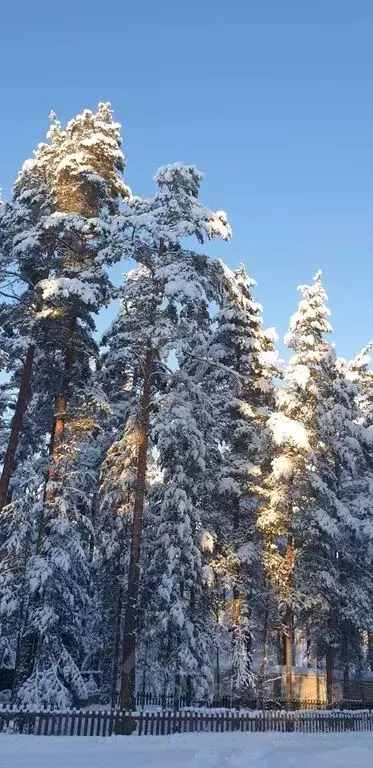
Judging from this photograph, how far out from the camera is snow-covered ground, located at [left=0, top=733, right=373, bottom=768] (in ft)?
40.9

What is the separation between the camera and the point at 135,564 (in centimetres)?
1908

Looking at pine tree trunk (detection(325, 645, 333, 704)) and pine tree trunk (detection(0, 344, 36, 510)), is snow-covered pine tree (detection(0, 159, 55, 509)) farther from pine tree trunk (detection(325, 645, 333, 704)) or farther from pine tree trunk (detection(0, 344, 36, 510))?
pine tree trunk (detection(325, 645, 333, 704))

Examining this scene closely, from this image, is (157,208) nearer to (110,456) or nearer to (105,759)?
(110,456)

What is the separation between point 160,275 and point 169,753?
44.0ft

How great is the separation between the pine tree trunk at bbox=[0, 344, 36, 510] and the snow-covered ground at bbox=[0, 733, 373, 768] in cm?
736

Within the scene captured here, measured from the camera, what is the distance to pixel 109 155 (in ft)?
77.8

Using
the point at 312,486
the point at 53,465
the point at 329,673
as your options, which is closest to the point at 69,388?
the point at 53,465

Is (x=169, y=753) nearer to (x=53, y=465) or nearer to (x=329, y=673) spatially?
(x=53, y=465)

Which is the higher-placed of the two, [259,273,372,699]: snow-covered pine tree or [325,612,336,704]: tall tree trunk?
[259,273,372,699]: snow-covered pine tree

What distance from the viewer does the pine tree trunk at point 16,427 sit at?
19.9m

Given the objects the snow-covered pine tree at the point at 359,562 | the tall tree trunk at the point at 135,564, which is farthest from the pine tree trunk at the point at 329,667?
the tall tree trunk at the point at 135,564

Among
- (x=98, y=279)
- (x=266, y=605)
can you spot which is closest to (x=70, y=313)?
(x=98, y=279)

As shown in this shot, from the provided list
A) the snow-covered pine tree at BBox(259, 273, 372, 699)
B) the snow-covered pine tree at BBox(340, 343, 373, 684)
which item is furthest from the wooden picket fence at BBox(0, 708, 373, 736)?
the snow-covered pine tree at BBox(340, 343, 373, 684)

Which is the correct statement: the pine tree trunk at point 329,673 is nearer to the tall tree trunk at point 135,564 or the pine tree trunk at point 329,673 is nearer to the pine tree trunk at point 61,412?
the tall tree trunk at point 135,564
